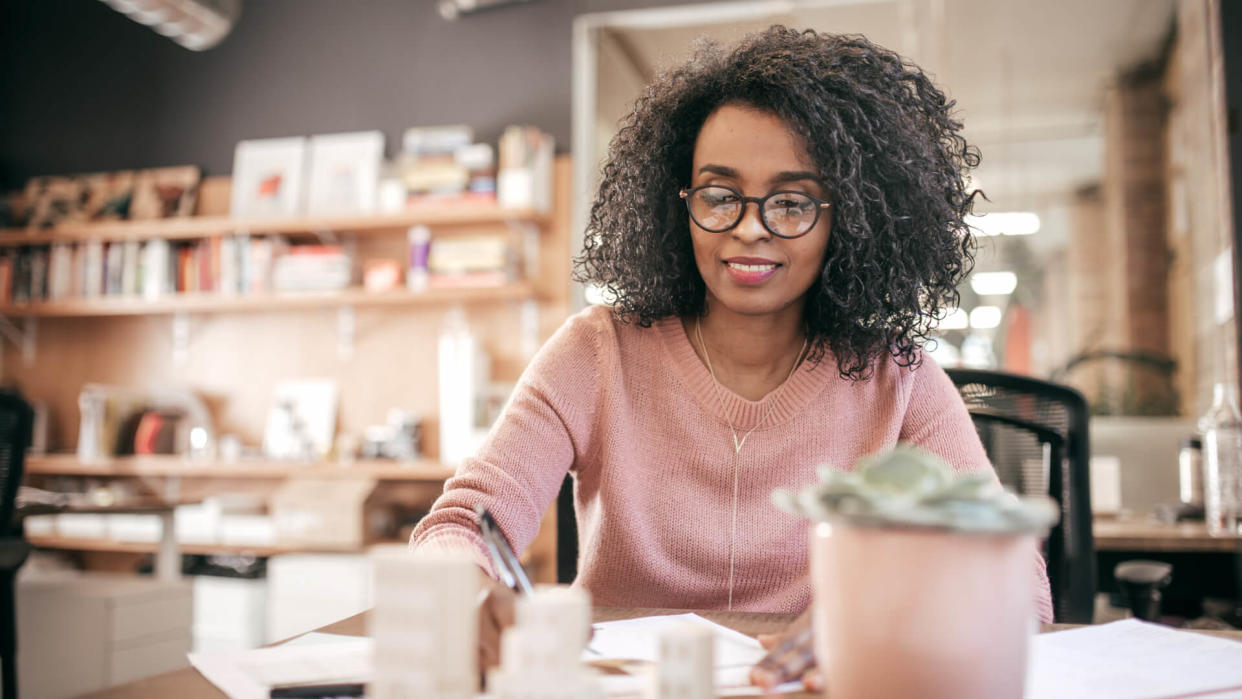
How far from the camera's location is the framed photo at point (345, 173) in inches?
160

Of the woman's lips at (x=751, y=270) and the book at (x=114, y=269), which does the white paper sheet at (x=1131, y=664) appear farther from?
the book at (x=114, y=269)

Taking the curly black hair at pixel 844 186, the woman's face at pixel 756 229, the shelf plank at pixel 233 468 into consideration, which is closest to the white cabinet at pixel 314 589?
the shelf plank at pixel 233 468

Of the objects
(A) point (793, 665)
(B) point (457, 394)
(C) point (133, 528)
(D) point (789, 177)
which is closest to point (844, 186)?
(D) point (789, 177)

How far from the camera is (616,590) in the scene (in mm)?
1241

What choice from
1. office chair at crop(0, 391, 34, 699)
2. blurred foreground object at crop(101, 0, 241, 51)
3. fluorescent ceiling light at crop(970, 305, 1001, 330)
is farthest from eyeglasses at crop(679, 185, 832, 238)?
fluorescent ceiling light at crop(970, 305, 1001, 330)

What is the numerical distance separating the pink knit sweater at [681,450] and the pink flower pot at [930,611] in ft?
2.08

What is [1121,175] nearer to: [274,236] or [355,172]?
[355,172]

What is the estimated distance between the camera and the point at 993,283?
4531mm

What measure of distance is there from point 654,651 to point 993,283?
13.9 feet

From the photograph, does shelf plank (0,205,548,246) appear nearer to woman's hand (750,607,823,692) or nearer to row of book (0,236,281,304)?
row of book (0,236,281,304)

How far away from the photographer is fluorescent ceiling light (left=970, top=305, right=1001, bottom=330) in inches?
176

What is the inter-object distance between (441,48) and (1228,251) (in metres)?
3.23

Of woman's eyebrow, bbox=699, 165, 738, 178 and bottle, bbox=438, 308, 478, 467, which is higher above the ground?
woman's eyebrow, bbox=699, 165, 738, 178

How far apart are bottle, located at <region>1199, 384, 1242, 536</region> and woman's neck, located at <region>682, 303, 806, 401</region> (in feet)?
5.05
